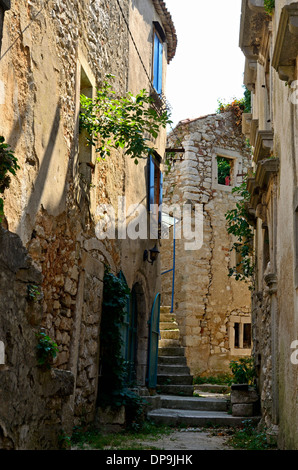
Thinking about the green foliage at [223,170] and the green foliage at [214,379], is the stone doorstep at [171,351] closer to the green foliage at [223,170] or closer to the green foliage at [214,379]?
the green foliage at [214,379]

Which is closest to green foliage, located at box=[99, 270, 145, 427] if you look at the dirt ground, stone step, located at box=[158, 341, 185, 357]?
the dirt ground

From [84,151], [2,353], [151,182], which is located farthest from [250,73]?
[2,353]

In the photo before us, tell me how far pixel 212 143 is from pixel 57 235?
11.0m

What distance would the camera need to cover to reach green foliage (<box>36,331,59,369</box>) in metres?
3.07

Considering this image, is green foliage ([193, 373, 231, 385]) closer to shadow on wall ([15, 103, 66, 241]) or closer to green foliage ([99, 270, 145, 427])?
green foliage ([99, 270, 145, 427])

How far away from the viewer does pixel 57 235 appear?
6012mm

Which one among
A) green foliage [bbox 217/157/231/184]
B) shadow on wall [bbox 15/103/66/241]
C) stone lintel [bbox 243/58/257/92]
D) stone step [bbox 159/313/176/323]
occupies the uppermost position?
green foliage [bbox 217/157/231/184]

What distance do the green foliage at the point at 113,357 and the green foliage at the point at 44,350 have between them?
453 centimetres

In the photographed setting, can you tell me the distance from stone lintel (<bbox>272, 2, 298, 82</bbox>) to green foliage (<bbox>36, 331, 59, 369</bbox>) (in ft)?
11.4

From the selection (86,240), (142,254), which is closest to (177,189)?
(142,254)

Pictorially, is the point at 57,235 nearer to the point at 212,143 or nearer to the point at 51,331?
the point at 51,331

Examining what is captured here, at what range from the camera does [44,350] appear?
10.2 feet

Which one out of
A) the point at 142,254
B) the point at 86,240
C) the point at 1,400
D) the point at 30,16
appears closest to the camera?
the point at 1,400

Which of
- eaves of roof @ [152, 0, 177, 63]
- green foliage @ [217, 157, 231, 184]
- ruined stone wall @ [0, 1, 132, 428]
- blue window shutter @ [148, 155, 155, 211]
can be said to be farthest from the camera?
green foliage @ [217, 157, 231, 184]
